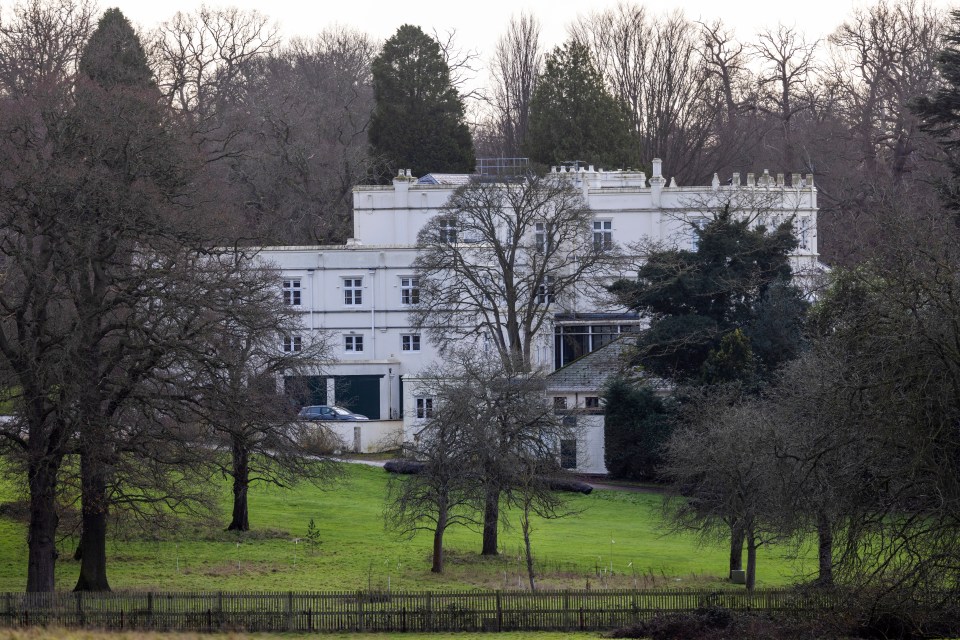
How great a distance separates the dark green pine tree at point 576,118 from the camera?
81625 millimetres

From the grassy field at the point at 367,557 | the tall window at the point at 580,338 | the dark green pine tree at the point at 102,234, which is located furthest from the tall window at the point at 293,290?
Answer: the dark green pine tree at the point at 102,234

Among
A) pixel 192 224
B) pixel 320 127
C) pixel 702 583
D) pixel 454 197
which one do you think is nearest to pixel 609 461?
pixel 454 197

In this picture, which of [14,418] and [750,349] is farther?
[750,349]

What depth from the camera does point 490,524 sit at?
1457 inches

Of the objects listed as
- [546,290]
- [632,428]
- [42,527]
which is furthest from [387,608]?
[546,290]

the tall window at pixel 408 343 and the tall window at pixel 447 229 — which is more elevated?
the tall window at pixel 447 229

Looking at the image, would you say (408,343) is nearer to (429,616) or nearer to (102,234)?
(102,234)

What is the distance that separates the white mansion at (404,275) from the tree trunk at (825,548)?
27035 mm

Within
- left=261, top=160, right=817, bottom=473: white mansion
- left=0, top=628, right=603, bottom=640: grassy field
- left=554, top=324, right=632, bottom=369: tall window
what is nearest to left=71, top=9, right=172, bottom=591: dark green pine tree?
left=0, top=628, right=603, bottom=640: grassy field

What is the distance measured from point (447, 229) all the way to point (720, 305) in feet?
40.4

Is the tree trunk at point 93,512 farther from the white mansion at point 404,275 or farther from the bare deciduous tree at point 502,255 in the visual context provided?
the white mansion at point 404,275

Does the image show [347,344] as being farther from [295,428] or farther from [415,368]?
[295,428]

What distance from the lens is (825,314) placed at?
3425 cm

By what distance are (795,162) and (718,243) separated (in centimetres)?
3324
